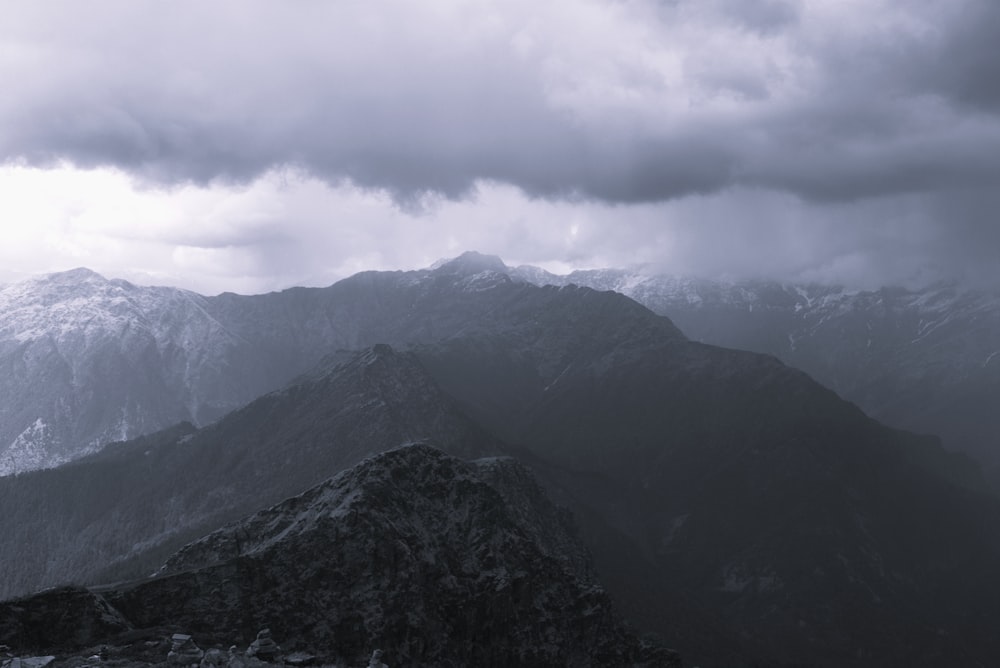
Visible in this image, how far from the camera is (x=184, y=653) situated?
437ft

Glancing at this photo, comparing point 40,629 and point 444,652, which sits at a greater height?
point 40,629

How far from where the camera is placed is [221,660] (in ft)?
428

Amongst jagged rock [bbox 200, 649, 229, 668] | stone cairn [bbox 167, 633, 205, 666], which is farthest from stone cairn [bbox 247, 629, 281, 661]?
jagged rock [bbox 200, 649, 229, 668]

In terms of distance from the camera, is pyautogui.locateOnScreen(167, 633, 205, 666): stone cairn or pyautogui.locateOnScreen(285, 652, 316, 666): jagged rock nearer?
pyautogui.locateOnScreen(167, 633, 205, 666): stone cairn

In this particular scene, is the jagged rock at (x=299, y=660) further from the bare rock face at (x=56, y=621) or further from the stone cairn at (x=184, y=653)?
the bare rock face at (x=56, y=621)

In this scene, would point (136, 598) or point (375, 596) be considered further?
point (375, 596)

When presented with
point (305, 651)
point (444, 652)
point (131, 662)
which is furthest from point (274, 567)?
point (131, 662)

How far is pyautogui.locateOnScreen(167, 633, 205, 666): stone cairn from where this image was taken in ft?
427

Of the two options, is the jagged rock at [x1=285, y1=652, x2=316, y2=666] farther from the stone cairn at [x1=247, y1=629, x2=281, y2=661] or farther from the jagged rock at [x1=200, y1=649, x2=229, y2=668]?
the jagged rock at [x1=200, y1=649, x2=229, y2=668]

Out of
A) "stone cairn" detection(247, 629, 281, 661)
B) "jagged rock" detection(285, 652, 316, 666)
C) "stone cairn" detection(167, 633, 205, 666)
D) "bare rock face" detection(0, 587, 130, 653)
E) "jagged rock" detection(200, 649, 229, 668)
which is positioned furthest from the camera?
"bare rock face" detection(0, 587, 130, 653)

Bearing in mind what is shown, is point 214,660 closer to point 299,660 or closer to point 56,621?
point 299,660

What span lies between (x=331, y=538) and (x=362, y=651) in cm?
2510

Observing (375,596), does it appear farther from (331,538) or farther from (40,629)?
(40,629)

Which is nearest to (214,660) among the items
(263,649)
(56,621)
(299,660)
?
(263,649)
